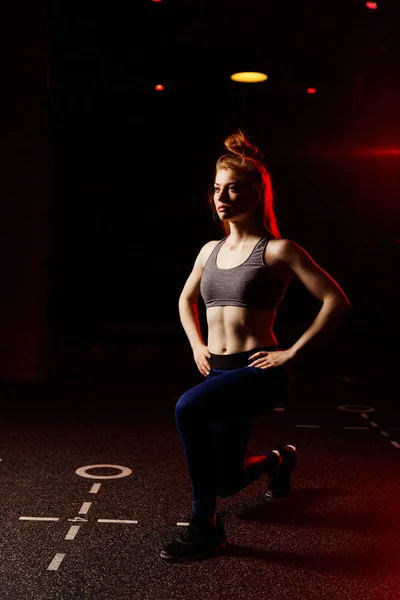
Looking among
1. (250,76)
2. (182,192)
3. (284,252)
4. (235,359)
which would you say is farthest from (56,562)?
(182,192)

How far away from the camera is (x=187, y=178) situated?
37.5 feet

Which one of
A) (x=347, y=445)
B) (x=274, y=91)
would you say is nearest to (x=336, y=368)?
(x=347, y=445)

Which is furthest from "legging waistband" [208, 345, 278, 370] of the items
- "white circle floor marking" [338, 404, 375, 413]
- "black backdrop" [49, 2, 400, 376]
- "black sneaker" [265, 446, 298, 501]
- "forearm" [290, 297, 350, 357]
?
"black backdrop" [49, 2, 400, 376]

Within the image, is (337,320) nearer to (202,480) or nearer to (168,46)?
(202,480)

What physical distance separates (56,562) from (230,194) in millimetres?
1511

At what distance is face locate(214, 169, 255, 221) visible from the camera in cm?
284

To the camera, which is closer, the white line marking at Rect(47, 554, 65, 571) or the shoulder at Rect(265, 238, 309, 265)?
the white line marking at Rect(47, 554, 65, 571)

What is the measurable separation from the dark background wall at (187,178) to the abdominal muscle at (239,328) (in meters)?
6.74

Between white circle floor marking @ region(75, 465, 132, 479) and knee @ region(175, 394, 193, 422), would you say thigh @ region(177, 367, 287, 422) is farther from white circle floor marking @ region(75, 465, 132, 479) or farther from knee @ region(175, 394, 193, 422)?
white circle floor marking @ region(75, 465, 132, 479)

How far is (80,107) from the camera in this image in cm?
1096

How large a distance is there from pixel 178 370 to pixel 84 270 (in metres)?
4.22

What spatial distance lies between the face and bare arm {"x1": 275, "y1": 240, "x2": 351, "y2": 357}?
23cm

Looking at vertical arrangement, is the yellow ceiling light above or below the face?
above

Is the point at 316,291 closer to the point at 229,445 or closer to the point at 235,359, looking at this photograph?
the point at 235,359
